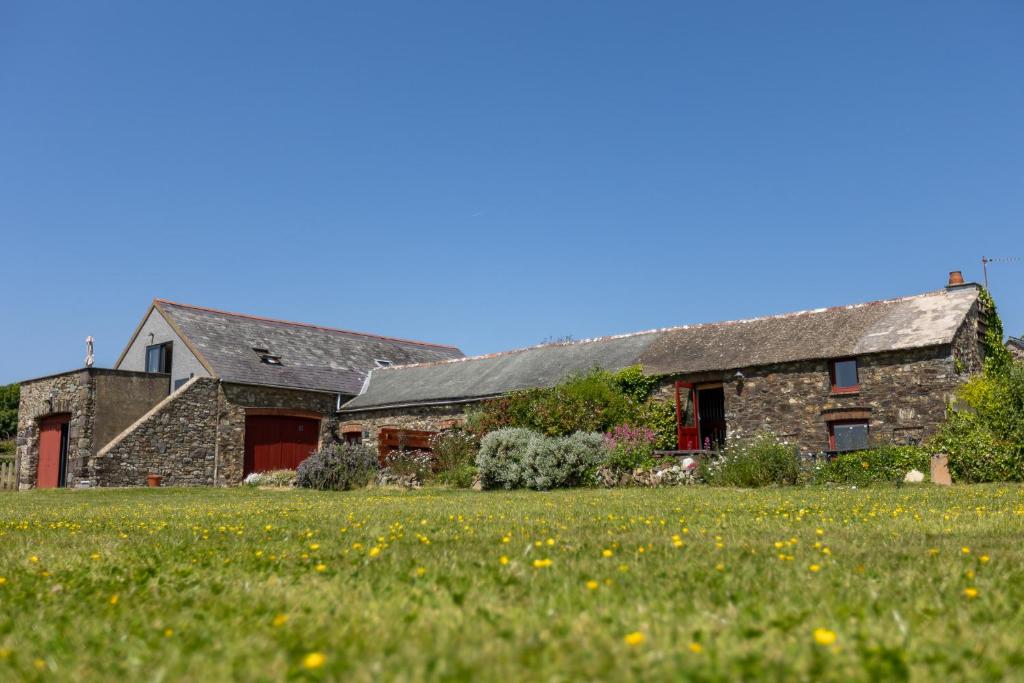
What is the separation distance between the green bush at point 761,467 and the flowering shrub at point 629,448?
2.20m

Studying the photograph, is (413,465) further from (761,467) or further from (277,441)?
(761,467)

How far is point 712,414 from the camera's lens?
26281 millimetres

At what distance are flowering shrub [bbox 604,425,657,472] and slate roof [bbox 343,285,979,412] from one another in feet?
10.2

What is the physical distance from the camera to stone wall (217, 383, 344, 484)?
28.8 metres

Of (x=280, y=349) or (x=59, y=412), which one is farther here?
(x=280, y=349)

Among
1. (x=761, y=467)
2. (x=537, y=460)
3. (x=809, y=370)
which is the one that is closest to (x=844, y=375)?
(x=809, y=370)

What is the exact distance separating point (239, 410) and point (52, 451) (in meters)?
6.98

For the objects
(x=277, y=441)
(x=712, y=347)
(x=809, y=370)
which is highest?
(x=712, y=347)

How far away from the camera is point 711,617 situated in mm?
3861

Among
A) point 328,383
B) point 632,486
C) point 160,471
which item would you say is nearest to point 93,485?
point 160,471

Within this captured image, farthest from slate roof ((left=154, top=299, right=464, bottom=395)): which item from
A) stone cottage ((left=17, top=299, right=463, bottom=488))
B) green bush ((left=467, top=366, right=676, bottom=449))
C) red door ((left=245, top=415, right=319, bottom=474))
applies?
green bush ((left=467, top=366, right=676, bottom=449))

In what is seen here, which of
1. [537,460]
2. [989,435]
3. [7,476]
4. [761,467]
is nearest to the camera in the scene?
[761,467]

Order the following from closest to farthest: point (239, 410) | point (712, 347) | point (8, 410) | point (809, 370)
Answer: point (809, 370)
point (712, 347)
point (239, 410)
point (8, 410)

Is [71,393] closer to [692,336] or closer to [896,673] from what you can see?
[692,336]
